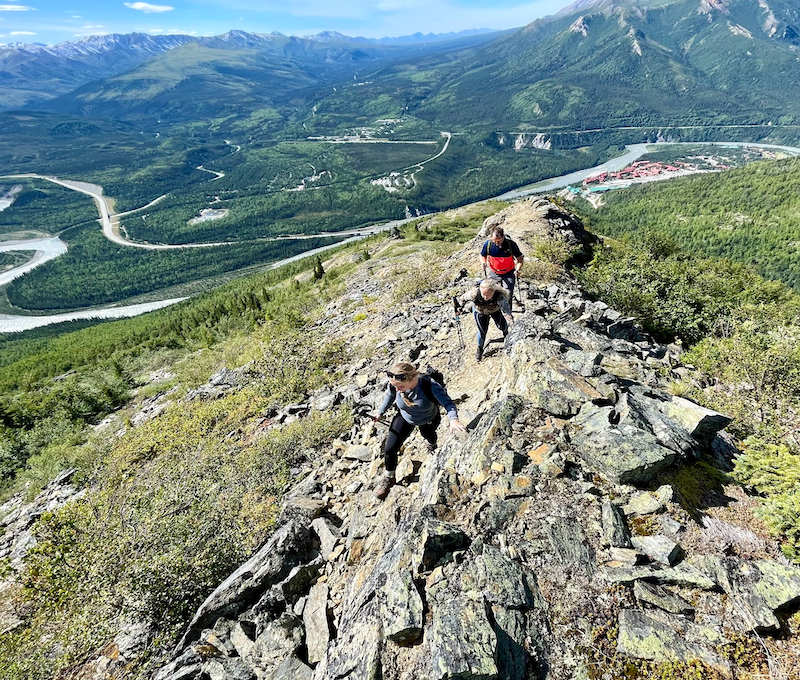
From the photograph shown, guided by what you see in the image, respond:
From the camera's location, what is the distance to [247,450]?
18.1m

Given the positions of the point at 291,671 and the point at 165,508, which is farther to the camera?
the point at 165,508

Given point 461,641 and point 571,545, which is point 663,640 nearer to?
point 571,545

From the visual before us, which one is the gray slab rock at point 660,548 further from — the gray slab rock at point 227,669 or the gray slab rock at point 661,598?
the gray slab rock at point 227,669

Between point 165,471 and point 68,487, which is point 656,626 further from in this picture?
point 68,487

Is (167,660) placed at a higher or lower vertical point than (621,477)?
lower

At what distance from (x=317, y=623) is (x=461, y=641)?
4416 mm

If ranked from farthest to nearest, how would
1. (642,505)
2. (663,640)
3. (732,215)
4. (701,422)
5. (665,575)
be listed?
(732,215) < (701,422) < (642,505) < (665,575) < (663,640)

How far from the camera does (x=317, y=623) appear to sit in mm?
9180

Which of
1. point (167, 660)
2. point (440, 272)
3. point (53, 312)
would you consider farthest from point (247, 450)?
point (53, 312)

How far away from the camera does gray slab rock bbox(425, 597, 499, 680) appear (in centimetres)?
602

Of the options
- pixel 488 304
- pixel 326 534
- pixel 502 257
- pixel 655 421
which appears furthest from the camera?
pixel 502 257

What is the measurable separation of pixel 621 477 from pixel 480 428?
136 inches

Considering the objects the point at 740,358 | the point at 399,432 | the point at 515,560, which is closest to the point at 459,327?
the point at 399,432

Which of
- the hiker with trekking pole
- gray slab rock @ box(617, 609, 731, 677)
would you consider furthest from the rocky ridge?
the hiker with trekking pole
